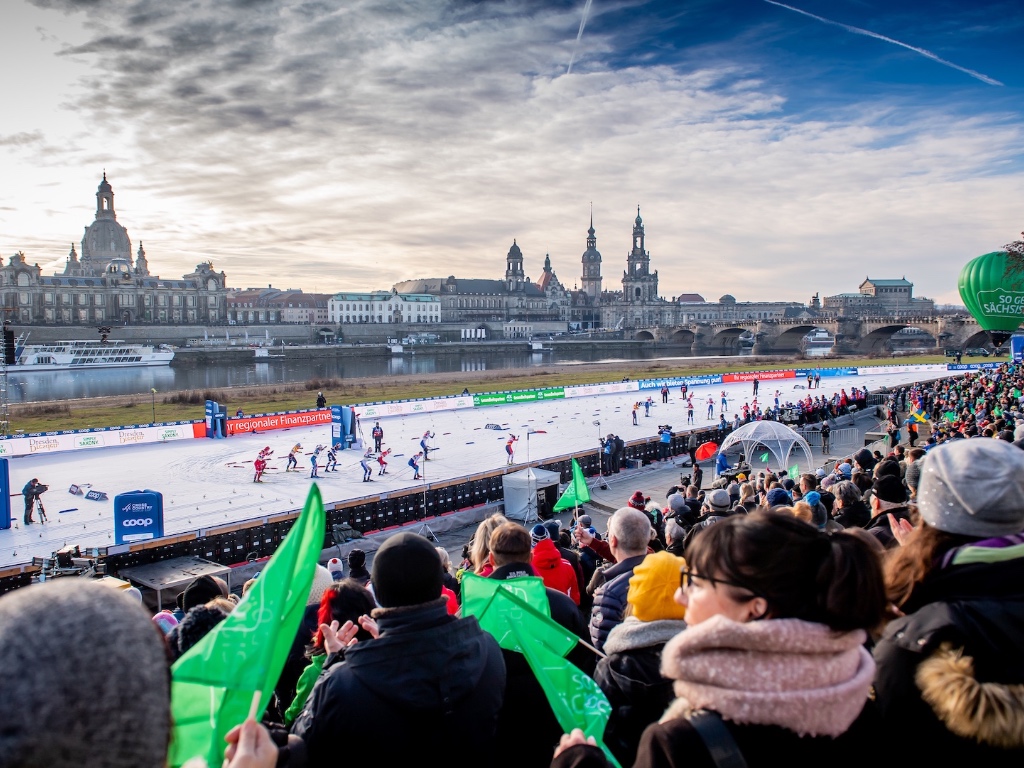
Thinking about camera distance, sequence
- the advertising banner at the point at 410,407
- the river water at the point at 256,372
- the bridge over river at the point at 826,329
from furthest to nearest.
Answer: the bridge over river at the point at 826,329 → the river water at the point at 256,372 → the advertising banner at the point at 410,407

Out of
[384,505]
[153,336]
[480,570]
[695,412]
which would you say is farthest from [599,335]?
[480,570]

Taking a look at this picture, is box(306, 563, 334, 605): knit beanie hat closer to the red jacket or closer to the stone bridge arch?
the red jacket

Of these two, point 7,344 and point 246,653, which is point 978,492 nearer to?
point 246,653

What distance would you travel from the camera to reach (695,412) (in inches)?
1308

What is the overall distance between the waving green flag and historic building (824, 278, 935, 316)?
173404 millimetres

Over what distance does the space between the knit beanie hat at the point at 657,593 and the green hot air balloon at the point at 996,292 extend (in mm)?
32056

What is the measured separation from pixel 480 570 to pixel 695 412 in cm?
3027

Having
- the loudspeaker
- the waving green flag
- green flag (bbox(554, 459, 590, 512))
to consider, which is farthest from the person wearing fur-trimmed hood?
the loudspeaker

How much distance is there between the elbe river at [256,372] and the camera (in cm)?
5725

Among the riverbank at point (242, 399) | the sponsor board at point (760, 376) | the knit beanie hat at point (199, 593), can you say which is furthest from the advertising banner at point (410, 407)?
the knit beanie hat at point (199, 593)

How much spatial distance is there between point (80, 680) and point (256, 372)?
251 feet

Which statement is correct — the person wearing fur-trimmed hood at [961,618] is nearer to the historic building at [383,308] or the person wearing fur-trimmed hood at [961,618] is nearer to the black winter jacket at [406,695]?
the black winter jacket at [406,695]

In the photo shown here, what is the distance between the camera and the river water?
2251 inches

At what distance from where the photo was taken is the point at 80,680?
1048mm
